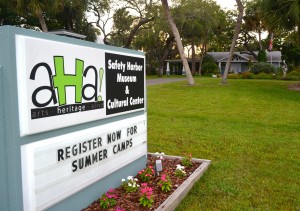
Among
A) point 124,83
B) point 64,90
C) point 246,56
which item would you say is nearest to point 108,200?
point 64,90

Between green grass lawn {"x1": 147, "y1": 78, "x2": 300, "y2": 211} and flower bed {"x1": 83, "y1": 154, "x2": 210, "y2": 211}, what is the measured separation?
0.16m

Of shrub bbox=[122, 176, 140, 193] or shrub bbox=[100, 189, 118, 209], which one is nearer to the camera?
shrub bbox=[100, 189, 118, 209]

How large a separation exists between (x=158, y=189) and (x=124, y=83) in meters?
1.58

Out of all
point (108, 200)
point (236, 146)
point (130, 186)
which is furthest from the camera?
point (236, 146)

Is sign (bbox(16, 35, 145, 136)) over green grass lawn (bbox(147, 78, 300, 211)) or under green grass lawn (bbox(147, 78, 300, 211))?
over

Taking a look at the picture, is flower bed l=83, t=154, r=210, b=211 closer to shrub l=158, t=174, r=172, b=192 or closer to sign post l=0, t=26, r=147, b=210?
shrub l=158, t=174, r=172, b=192

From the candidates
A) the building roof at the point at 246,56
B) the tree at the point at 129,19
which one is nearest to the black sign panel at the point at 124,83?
the tree at the point at 129,19

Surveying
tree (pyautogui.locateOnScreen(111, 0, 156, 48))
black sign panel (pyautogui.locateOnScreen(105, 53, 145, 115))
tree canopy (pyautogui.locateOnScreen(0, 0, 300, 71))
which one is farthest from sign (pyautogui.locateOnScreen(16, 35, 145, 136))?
tree (pyautogui.locateOnScreen(111, 0, 156, 48))

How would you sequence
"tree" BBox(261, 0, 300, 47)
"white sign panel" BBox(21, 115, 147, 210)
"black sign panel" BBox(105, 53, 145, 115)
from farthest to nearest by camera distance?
1. "tree" BBox(261, 0, 300, 47)
2. "black sign panel" BBox(105, 53, 145, 115)
3. "white sign panel" BBox(21, 115, 147, 210)

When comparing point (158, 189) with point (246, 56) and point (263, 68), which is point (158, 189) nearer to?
point (263, 68)

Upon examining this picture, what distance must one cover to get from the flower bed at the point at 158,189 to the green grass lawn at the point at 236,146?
0.16m

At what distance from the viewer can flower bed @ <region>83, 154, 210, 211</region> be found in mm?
3838

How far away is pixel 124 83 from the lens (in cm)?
448

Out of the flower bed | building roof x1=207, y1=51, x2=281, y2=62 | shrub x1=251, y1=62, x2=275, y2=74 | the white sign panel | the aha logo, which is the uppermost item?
building roof x1=207, y1=51, x2=281, y2=62
